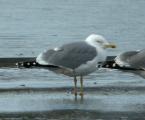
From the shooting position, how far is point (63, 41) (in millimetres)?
15039

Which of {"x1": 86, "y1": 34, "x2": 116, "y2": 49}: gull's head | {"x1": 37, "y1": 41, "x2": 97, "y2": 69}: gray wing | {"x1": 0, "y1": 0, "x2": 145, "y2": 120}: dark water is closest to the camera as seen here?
{"x1": 0, "y1": 0, "x2": 145, "y2": 120}: dark water

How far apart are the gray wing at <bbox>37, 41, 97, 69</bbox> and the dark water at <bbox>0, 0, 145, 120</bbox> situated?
44 centimetres

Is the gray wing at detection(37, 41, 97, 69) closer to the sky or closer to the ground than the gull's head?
closer to the ground

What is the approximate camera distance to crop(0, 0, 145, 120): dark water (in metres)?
8.55

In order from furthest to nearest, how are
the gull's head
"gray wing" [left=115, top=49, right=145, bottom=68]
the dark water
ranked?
the gull's head
"gray wing" [left=115, top=49, right=145, bottom=68]
the dark water

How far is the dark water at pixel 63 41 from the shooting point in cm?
855

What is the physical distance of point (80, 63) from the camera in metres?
9.17

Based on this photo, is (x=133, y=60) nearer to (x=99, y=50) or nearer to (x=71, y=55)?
(x=99, y=50)

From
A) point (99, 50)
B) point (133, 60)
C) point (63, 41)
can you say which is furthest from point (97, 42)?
point (63, 41)

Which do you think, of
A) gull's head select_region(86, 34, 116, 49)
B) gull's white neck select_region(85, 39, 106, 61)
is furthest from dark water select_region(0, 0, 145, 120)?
gull's head select_region(86, 34, 116, 49)

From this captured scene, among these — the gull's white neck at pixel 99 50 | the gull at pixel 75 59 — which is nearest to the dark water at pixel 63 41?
the gull at pixel 75 59

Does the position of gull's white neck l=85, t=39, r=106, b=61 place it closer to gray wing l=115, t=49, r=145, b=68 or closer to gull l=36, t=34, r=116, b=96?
gull l=36, t=34, r=116, b=96

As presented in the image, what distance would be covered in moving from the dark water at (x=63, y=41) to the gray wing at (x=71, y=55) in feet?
1.45

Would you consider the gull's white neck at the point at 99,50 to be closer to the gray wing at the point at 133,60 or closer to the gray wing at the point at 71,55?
the gray wing at the point at 71,55
